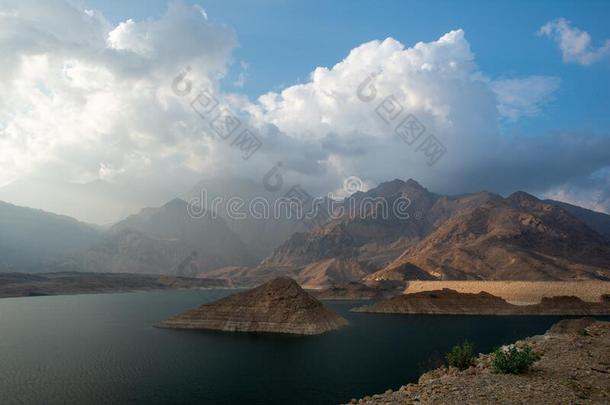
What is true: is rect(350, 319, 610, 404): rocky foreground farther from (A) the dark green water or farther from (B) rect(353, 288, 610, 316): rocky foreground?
(B) rect(353, 288, 610, 316): rocky foreground

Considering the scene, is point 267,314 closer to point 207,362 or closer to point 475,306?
point 207,362

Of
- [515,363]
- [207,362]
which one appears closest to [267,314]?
[207,362]

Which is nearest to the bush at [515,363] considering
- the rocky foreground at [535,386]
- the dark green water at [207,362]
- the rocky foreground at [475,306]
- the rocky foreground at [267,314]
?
the rocky foreground at [535,386]

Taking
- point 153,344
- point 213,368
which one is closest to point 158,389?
point 213,368

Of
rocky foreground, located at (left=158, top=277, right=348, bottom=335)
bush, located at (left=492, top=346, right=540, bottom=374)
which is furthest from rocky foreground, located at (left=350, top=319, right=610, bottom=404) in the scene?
rocky foreground, located at (left=158, top=277, right=348, bottom=335)

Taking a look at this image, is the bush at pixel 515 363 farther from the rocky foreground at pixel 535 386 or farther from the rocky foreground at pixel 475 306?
the rocky foreground at pixel 475 306

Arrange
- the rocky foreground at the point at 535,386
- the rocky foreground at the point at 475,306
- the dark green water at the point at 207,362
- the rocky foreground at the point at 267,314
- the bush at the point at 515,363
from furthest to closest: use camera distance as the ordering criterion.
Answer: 1. the rocky foreground at the point at 475,306
2. the rocky foreground at the point at 267,314
3. the dark green water at the point at 207,362
4. the bush at the point at 515,363
5. the rocky foreground at the point at 535,386
